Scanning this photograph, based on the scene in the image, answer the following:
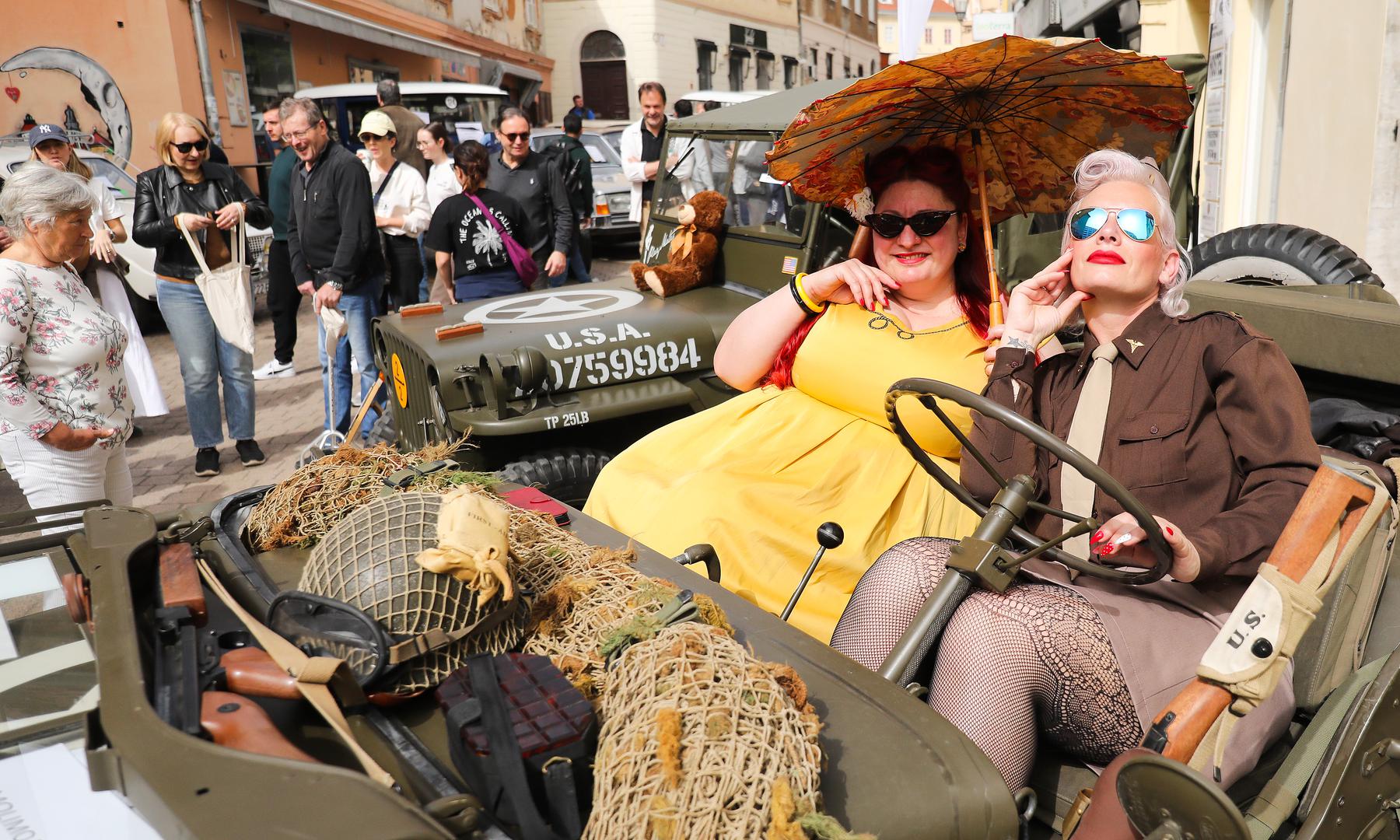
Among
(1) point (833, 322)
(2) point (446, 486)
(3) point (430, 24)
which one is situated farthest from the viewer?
(3) point (430, 24)

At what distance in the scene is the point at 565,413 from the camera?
4250 millimetres

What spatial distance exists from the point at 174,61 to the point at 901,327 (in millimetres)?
13569

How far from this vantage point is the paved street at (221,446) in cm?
590

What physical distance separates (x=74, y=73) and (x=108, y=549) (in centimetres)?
1400

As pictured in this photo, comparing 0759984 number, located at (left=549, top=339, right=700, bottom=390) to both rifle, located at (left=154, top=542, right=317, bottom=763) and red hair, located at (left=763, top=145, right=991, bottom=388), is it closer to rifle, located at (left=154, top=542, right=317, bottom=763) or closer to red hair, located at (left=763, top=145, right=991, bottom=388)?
red hair, located at (left=763, top=145, right=991, bottom=388)

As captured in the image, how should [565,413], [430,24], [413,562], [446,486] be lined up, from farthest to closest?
1. [430,24]
2. [565,413]
3. [446,486]
4. [413,562]

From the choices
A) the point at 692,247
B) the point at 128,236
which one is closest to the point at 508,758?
the point at 692,247

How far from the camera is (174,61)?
13.6m

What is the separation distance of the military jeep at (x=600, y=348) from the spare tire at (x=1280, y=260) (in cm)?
146

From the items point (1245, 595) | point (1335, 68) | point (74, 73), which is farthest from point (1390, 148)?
point (74, 73)

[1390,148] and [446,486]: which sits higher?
[1390,148]

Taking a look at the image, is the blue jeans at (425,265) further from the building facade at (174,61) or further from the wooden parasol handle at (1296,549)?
the building facade at (174,61)

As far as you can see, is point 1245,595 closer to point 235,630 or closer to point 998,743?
point 998,743

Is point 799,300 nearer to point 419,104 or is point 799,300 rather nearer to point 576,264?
point 576,264
